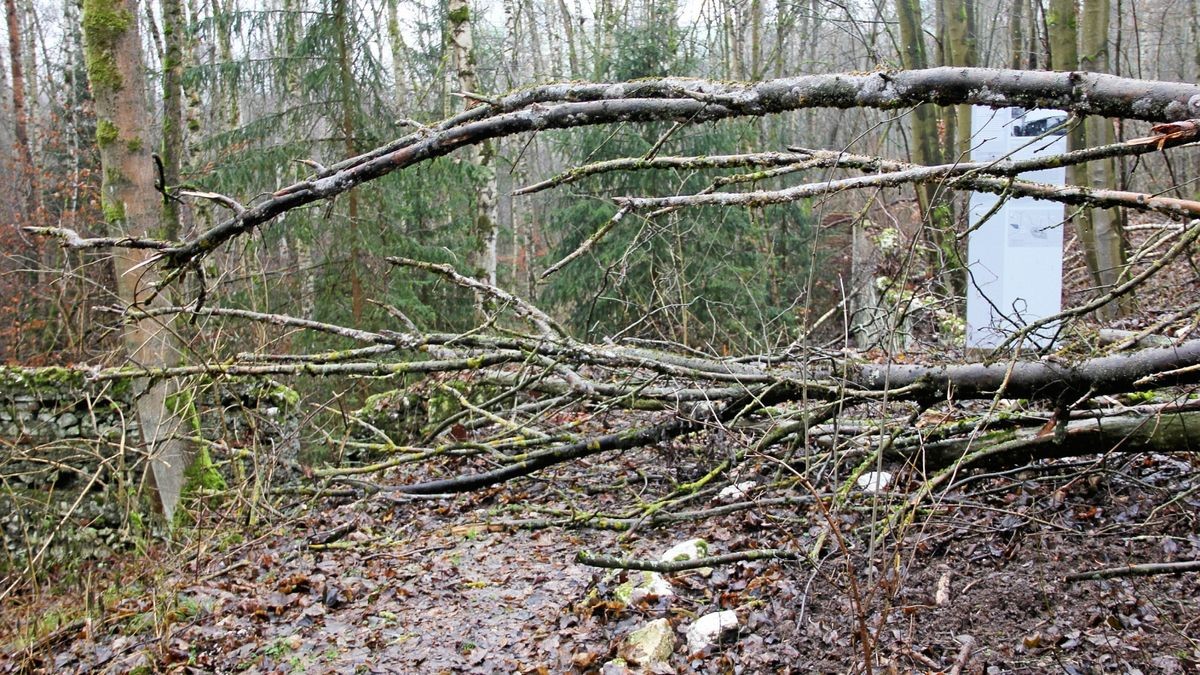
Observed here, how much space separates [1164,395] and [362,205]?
9344mm

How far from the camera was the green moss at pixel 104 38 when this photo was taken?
20.5ft

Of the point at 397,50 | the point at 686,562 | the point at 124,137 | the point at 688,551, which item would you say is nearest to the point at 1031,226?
the point at 688,551

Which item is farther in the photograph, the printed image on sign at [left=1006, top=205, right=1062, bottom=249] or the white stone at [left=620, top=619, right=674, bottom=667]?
the printed image on sign at [left=1006, top=205, right=1062, bottom=249]

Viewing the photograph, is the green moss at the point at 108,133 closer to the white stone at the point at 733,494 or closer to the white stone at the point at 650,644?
the white stone at the point at 733,494

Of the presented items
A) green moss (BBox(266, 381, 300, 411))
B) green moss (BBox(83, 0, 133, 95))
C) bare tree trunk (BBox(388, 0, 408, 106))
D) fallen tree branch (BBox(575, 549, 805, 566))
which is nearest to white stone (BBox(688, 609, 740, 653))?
fallen tree branch (BBox(575, 549, 805, 566))

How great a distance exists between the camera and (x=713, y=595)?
3.67m

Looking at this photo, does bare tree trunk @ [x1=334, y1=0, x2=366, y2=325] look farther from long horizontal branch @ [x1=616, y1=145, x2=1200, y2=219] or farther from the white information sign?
long horizontal branch @ [x1=616, y1=145, x2=1200, y2=219]

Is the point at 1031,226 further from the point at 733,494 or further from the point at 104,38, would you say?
the point at 104,38

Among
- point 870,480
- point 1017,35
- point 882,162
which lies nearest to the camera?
point 882,162

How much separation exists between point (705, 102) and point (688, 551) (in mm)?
2223

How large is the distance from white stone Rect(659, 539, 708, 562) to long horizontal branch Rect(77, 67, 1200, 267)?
212 centimetres

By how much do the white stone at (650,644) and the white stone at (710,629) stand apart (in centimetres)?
9

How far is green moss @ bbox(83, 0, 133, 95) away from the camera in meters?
6.26

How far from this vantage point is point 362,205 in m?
11.0
